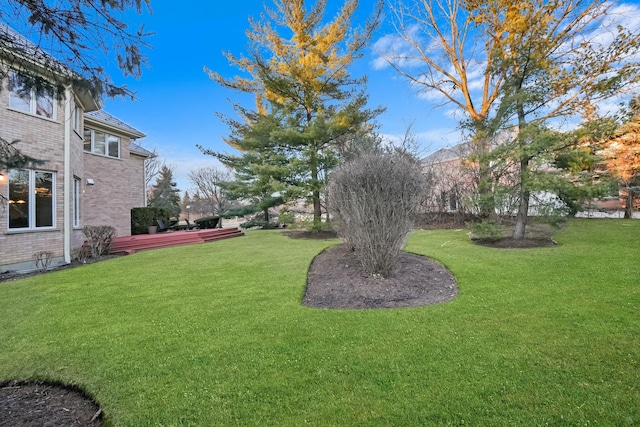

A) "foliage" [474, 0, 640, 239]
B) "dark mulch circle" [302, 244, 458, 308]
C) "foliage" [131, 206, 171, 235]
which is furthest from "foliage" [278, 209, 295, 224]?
"foliage" [474, 0, 640, 239]

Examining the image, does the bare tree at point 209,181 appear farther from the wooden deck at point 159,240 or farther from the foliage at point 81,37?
the foliage at point 81,37

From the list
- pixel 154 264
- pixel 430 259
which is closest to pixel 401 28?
pixel 430 259

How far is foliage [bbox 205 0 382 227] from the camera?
1271 centimetres

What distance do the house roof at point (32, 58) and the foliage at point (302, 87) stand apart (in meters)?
9.89

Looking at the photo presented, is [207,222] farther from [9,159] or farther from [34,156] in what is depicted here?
[9,159]

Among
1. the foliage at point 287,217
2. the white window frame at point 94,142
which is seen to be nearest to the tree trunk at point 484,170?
the foliage at point 287,217

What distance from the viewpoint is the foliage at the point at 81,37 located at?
235cm

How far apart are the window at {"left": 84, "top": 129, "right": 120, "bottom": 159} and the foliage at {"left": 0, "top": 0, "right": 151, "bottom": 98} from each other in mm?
12643

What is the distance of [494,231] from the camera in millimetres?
9469

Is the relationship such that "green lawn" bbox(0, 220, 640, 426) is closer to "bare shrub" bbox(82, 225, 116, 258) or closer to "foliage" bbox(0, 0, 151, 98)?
"foliage" bbox(0, 0, 151, 98)

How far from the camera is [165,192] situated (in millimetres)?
30672

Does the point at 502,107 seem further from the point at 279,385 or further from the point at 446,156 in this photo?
the point at 446,156

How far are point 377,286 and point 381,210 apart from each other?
131cm

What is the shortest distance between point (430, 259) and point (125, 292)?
6312 millimetres
